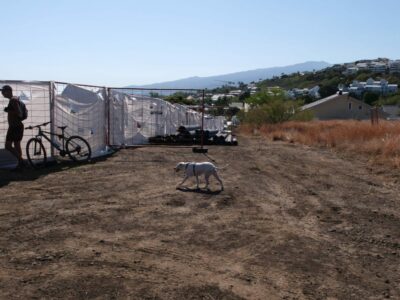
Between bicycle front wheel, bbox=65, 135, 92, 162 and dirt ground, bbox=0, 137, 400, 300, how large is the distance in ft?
5.71

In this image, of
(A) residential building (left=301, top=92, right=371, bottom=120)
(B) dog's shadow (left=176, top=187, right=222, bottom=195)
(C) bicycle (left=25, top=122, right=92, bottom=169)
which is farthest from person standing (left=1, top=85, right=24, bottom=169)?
(A) residential building (left=301, top=92, right=371, bottom=120)

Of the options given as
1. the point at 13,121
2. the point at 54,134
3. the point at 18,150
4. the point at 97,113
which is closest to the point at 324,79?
the point at 97,113

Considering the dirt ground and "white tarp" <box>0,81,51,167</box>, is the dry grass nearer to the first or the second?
the dirt ground

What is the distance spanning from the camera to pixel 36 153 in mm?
12422

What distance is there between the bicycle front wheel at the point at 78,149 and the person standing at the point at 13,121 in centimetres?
177

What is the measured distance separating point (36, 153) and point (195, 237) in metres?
7.03

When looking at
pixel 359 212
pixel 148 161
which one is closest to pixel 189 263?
pixel 359 212

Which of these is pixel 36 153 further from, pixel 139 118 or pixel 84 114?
pixel 139 118

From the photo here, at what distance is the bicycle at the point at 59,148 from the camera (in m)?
12.4

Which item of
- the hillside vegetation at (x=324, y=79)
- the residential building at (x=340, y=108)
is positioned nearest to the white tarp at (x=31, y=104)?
the residential building at (x=340, y=108)

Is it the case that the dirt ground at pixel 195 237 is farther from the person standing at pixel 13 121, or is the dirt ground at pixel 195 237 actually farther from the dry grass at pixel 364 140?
the dry grass at pixel 364 140

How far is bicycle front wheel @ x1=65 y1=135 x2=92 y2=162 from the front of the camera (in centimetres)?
1336

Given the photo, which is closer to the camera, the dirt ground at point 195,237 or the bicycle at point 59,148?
the dirt ground at point 195,237

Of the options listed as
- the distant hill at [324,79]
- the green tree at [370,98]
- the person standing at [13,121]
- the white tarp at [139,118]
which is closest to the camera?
the person standing at [13,121]
